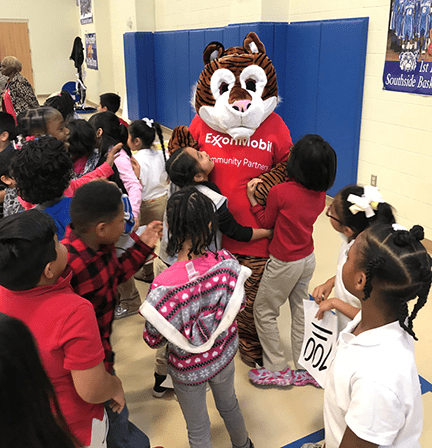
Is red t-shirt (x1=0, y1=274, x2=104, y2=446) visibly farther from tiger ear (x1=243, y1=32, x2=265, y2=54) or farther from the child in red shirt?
tiger ear (x1=243, y1=32, x2=265, y2=54)

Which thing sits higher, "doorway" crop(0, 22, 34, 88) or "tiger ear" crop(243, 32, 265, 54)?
"doorway" crop(0, 22, 34, 88)

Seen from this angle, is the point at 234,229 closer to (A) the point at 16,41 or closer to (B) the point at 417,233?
(B) the point at 417,233

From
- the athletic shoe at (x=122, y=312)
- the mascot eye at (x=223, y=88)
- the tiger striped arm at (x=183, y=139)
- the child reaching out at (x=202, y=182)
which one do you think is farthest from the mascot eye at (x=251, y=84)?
the athletic shoe at (x=122, y=312)

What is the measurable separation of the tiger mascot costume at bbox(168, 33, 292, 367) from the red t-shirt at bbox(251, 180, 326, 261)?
126mm

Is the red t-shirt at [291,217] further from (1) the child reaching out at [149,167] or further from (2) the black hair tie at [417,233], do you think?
(1) the child reaching out at [149,167]

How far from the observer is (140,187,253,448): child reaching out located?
137 cm

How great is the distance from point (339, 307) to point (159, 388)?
3.39ft

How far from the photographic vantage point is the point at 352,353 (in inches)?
41.8

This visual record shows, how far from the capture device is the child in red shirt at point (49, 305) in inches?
40.8

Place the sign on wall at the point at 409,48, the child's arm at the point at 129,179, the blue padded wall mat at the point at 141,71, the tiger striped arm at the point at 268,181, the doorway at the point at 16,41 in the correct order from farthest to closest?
the doorway at the point at 16,41 → the blue padded wall mat at the point at 141,71 → the sign on wall at the point at 409,48 → the child's arm at the point at 129,179 → the tiger striped arm at the point at 268,181

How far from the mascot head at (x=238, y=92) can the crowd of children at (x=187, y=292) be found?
0.23m

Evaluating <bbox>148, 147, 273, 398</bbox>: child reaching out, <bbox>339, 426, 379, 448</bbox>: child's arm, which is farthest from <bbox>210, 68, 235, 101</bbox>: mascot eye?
<bbox>339, 426, 379, 448</bbox>: child's arm

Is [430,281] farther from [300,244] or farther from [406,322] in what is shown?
[300,244]

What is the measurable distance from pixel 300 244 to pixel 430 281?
942 mm
